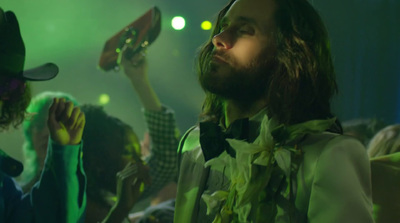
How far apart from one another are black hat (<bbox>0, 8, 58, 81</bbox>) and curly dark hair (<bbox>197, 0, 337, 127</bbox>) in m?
1.06

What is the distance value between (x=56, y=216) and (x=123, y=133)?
669 millimetres

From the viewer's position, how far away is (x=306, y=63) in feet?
3.16

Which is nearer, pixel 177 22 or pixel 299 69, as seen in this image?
pixel 299 69

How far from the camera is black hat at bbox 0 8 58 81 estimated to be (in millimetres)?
1639

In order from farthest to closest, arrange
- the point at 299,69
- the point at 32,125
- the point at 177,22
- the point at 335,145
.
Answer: the point at 177,22 → the point at 32,125 → the point at 299,69 → the point at 335,145

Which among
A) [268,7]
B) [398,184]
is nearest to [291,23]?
[268,7]

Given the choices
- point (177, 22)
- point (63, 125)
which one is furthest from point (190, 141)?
point (177, 22)

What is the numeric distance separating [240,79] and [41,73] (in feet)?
3.36

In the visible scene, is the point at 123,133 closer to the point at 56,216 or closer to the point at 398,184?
the point at 56,216

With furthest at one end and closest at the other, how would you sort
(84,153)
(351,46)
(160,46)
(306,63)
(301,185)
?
(351,46), (160,46), (84,153), (306,63), (301,185)

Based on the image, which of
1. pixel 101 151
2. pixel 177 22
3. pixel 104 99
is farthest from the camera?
pixel 177 22

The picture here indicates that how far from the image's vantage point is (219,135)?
3.22 feet

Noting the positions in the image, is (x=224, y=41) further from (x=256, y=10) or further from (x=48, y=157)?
(x=48, y=157)

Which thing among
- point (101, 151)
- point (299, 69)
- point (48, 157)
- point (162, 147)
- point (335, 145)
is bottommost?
point (162, 147)
